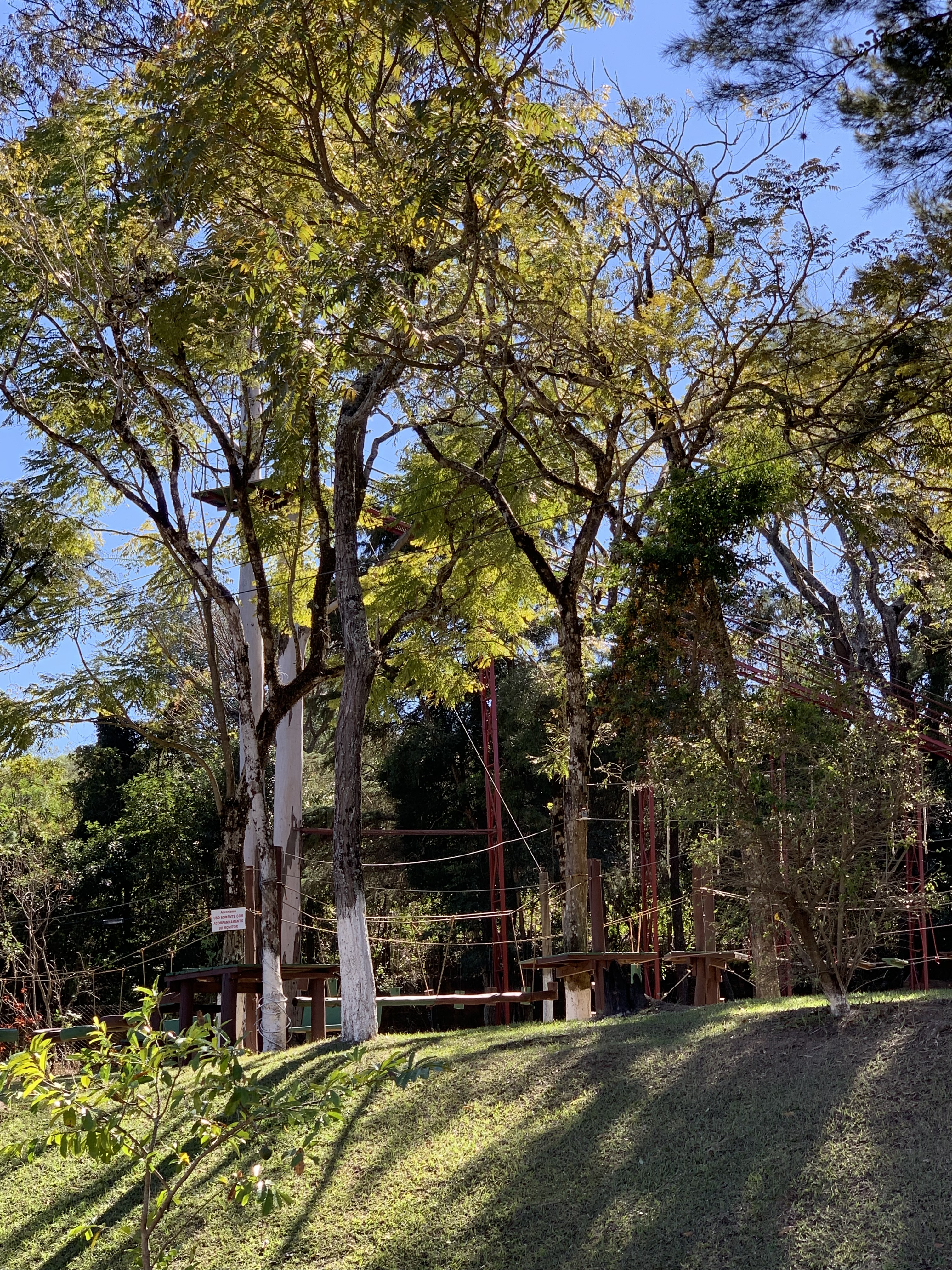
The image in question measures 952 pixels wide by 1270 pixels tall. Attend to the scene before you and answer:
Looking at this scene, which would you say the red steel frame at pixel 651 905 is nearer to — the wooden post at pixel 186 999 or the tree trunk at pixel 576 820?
the tree trunk at pixel 576 820

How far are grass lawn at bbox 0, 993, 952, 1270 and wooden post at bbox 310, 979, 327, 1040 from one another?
11.5 feet

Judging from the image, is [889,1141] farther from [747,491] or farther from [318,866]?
[318,866]

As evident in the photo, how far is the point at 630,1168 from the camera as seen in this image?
6727mm

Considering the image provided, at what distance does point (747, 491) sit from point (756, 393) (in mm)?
3070

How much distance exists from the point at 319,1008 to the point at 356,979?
2.28 meters

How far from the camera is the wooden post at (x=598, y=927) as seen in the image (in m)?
11.6

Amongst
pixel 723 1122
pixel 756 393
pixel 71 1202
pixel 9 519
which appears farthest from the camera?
pixel 9 519

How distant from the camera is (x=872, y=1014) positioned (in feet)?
26.0

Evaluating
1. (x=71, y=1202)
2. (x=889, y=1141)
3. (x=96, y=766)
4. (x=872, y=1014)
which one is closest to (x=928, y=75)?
(x=872, y=1014)

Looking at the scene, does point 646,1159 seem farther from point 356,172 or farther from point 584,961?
point 356,172

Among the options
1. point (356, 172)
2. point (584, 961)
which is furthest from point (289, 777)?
point (356, 172)

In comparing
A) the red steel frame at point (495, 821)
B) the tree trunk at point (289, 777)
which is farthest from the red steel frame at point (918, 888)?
the tree trunk at point (289, 777)

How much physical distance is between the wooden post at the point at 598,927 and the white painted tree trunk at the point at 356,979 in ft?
7.32

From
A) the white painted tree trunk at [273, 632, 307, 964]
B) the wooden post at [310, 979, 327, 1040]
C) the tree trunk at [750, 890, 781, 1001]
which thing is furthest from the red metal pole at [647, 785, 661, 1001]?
the white painted tree trunk at [273, 632, 307, 964]
